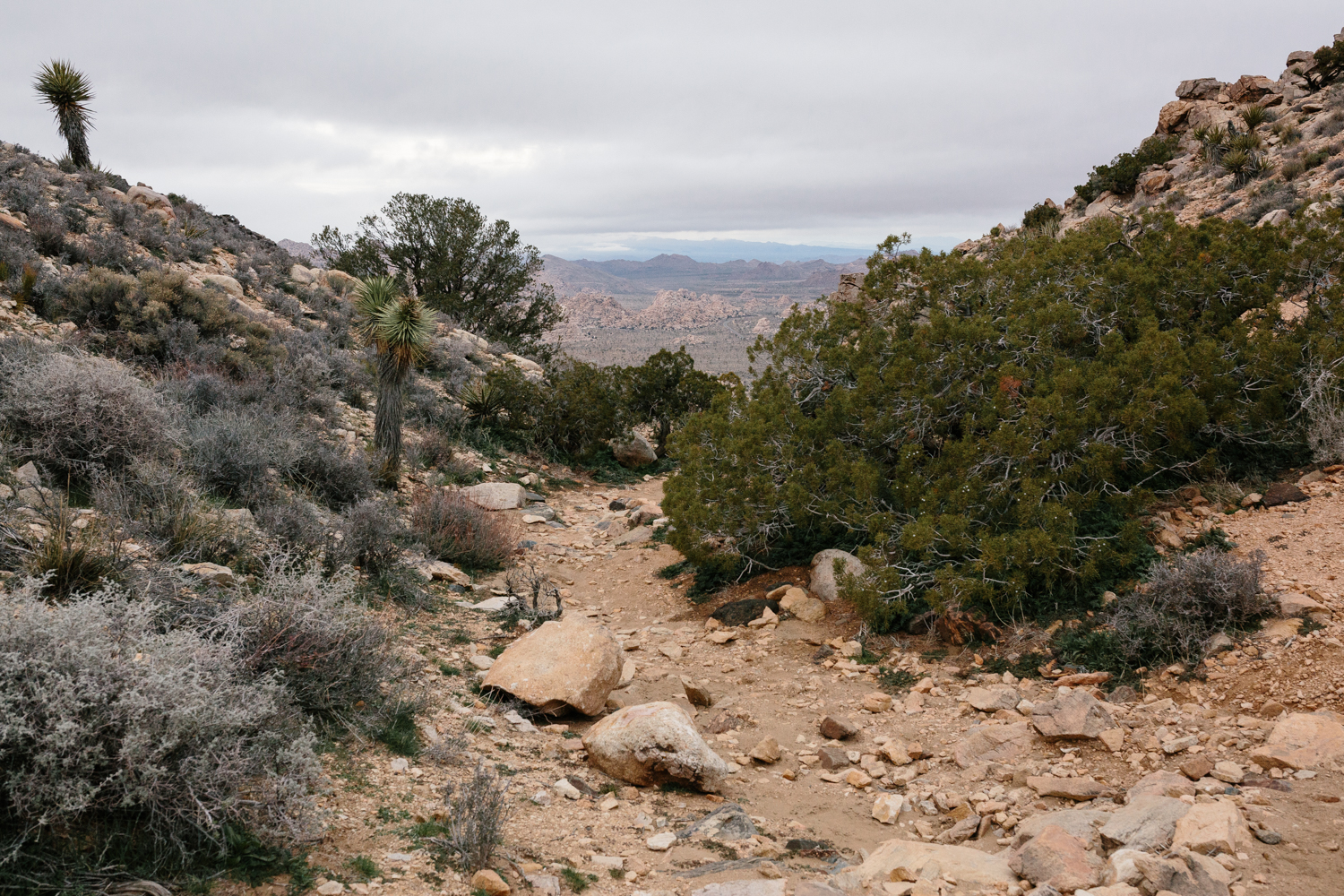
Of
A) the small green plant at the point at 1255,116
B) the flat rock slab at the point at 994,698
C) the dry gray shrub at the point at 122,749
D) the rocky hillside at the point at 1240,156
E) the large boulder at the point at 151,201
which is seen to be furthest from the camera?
the small green plant at the point at 1255,116

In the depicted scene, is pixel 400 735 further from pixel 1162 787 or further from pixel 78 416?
pixel 78 416

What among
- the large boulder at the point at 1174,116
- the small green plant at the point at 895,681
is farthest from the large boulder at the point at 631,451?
the large boulder at the point at 1174,116

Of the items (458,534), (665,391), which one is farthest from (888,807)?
(665,391)

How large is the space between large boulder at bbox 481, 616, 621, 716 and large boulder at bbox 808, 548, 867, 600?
2.89 metres

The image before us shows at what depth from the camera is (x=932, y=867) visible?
3666 millimetres

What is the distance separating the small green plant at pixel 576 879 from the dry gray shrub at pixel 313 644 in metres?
1.68

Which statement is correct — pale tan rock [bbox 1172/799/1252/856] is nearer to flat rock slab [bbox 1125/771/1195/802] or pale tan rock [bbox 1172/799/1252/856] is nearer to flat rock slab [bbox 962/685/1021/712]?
flat rock slab [bbox 1125/771/1195/802]

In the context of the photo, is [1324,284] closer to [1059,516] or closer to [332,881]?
[1059,516]

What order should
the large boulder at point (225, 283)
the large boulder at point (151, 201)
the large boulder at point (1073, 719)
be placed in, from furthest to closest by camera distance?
1. the large boulder at point (151, 201)
2. the large boulder at point (225, 283)
3. the large boulder at point (1073, 719)

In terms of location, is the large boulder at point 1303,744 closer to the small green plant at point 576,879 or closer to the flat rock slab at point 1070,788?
the flat rock slab at point 1070,788

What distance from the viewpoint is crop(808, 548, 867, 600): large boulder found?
315 inches

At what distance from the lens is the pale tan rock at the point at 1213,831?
335cm

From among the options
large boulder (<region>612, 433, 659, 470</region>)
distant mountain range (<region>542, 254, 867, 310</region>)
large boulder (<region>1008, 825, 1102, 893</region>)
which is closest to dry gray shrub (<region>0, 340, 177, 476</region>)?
large boulder (<region>1008, 825, 1102, 893</region>)

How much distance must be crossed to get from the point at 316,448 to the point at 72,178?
1624cm
